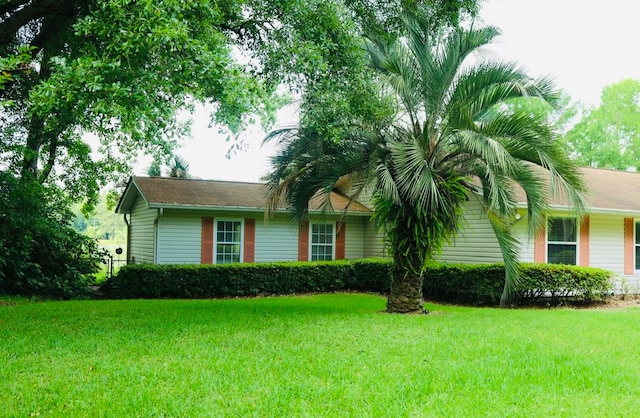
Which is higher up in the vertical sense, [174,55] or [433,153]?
[174,55]

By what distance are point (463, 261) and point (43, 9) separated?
11588mm

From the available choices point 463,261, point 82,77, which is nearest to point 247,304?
point 463,261

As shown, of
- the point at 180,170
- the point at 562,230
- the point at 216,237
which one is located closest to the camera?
the point at 562,230

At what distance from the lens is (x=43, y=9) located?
9211 mm

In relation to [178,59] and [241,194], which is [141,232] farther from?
[178,59]

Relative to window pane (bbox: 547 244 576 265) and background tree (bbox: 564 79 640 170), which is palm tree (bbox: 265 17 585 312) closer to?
window pane (bbox: 547 244 576 265)

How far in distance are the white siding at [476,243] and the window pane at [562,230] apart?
1.55m

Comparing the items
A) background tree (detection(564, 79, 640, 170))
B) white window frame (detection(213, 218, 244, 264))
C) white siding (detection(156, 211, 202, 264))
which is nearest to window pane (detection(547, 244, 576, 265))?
white window frame (detection(213, 218, 244, 264))

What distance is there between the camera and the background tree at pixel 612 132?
3425 cm

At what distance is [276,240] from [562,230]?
8.14m

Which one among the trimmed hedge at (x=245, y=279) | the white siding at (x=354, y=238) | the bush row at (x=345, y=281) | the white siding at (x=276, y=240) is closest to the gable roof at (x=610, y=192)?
the bush row at (x=345, y=281)

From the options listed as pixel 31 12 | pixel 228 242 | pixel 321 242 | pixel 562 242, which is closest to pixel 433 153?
pixel 562 242

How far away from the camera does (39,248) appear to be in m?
15.3

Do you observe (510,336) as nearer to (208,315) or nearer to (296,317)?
(296,317)
